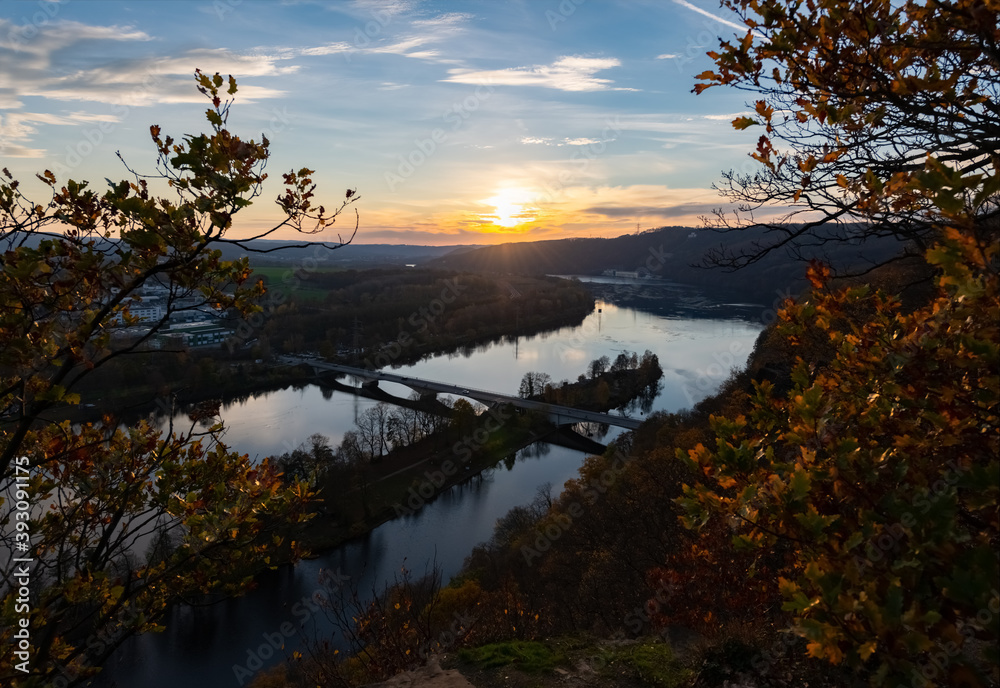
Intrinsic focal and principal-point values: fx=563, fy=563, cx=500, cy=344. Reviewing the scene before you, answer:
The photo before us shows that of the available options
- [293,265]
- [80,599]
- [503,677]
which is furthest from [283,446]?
[293,265]

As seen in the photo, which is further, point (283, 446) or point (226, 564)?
point (283, 446)

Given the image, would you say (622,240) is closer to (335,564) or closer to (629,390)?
(629,390)

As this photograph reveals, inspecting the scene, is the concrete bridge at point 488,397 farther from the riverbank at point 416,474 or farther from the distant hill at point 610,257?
the distant hill at point 610,257

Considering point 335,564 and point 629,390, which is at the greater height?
point 629,390

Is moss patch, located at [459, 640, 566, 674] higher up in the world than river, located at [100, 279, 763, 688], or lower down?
higher up

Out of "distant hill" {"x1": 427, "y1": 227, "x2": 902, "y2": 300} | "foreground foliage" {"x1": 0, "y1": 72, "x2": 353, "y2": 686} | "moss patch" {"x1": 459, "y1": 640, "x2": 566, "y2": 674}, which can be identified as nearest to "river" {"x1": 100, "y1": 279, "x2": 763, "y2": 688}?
"foreground foliage" {"x1": 0, "y1": 72, "x2": 353, "y2": 686}
